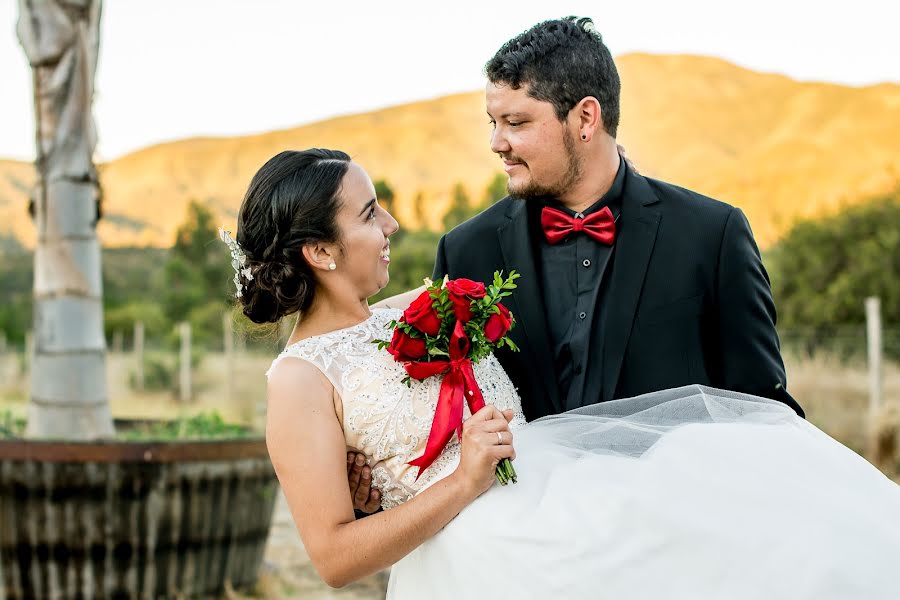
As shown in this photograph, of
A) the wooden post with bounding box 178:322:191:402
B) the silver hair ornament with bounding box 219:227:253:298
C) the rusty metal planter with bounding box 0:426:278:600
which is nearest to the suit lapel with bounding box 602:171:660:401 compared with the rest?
the silver hair ornament with bounding box 219:227:253:298

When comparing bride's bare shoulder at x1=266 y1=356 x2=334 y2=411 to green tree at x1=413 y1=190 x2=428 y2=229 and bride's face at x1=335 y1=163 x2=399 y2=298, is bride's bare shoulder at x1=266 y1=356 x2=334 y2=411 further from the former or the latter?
green tree at x1=413 y1=190 x2=428 y2=229

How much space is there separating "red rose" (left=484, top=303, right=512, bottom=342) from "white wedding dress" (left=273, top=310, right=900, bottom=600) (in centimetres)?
27

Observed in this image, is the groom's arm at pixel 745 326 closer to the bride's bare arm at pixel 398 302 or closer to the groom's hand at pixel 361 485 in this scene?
the bride's bare arm at pixel 398 302

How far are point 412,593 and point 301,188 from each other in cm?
113

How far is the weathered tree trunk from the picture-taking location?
6.44 meters

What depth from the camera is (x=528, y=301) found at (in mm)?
3156

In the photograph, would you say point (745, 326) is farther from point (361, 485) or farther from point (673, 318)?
point (361, 485)

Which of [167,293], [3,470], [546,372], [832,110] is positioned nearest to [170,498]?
[3,470]

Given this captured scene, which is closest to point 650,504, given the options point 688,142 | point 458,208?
point 458,208

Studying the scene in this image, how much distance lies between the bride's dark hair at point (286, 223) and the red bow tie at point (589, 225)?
0.67 metres

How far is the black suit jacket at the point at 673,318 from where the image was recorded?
3037mm

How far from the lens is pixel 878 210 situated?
1736 centimetres

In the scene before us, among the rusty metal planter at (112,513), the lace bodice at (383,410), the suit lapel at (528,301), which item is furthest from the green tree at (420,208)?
the lace bodice at (383,410)

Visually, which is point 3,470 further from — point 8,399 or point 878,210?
point 878,210
